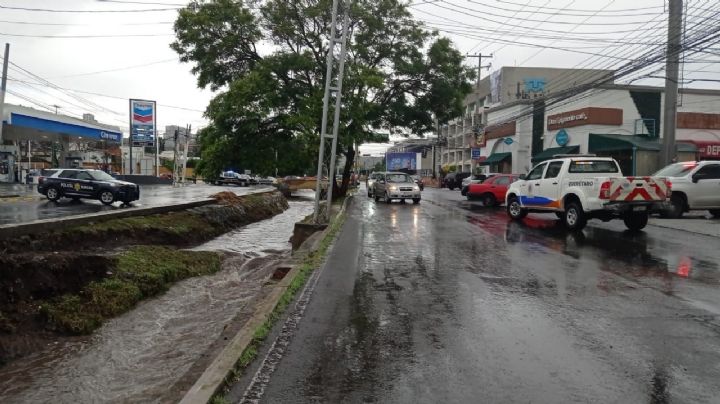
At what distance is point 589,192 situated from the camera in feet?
44.8

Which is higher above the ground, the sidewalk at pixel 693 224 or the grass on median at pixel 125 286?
the sidewalk at pixel 693 224

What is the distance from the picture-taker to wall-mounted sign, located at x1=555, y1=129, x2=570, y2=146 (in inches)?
1485

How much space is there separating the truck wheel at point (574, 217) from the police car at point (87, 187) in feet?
51.0

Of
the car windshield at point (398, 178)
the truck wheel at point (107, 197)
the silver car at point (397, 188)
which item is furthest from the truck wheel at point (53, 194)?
the car windshield at point (398, 178)

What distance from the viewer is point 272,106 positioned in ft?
77.9

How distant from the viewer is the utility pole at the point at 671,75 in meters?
18.8

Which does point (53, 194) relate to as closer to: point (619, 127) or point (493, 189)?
point (493, 189)

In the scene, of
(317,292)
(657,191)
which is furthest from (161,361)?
(657,191)

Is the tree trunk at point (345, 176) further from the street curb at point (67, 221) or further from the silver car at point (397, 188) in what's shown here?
the street curb at point (67, 221)

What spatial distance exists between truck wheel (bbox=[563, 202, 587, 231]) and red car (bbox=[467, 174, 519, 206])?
10.2 m

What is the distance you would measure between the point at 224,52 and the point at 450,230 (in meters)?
16.3

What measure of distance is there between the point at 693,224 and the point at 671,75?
6.63 meters

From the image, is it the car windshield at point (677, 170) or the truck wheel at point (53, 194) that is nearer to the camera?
the car windshield at point (677, 170)

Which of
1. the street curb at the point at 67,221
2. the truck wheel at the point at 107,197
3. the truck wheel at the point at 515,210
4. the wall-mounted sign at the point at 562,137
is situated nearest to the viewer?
the street curb at the point at 67,221
